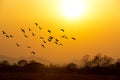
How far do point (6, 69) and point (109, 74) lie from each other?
306cm

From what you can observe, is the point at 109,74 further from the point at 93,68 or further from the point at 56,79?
the point at 56,79

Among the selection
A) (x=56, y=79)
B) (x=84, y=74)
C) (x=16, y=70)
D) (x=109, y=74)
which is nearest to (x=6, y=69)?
(x=16, y=70)

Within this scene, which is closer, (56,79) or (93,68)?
(56,79)

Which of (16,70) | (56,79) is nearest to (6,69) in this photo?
(16,70)

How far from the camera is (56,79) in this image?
10195mm

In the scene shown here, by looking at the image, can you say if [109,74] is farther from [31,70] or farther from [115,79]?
[31,70]

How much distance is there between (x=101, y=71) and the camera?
10648 mm

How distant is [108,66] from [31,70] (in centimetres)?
234

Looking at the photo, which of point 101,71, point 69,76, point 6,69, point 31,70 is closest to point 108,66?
point 101,71

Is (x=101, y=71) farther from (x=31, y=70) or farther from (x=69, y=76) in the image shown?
(x=31, y=70)

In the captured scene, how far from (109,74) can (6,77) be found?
3.00 meters

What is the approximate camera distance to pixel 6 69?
10594 mm

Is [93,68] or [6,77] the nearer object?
[6,77]

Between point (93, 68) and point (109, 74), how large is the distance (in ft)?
2.21
